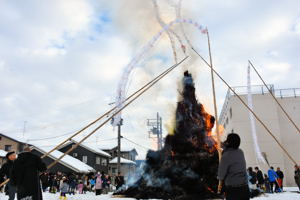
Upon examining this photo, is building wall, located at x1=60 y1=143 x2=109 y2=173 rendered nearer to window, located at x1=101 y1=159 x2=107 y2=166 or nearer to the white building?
window, located at x1=101 y1=159 x2=107 y2=166

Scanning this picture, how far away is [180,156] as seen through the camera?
1636 centimetres

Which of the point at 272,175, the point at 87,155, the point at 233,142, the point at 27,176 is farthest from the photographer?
the point at 87,155

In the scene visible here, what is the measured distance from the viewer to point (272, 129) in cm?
3109

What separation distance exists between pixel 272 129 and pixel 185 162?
19.1 meters

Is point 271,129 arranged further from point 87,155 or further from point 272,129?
point 87,155

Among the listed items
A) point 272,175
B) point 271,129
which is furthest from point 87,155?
point 272,175

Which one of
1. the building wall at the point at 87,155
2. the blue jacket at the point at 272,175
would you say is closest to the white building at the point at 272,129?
the blue jacket at the point at 272,175

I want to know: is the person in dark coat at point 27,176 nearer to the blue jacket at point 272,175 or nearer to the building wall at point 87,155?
the blue jacket at point 272,175

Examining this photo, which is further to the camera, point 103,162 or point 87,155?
point 103,162

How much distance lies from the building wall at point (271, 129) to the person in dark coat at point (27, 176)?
27.9 metres

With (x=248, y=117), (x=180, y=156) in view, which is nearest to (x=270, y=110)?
(x=248, y=117)

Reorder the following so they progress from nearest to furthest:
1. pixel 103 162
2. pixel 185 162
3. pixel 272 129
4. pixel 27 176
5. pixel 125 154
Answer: pixel 27 176
pixel 185 162
pixel 272 129
pixel 103 162
pixel 125 154

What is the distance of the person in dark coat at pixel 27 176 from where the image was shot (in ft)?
20.4

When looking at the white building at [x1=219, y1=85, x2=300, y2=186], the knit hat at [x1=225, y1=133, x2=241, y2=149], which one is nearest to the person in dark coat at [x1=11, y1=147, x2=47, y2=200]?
the knit hat at [x1=225, y1=133, x2=241, y2=149]
